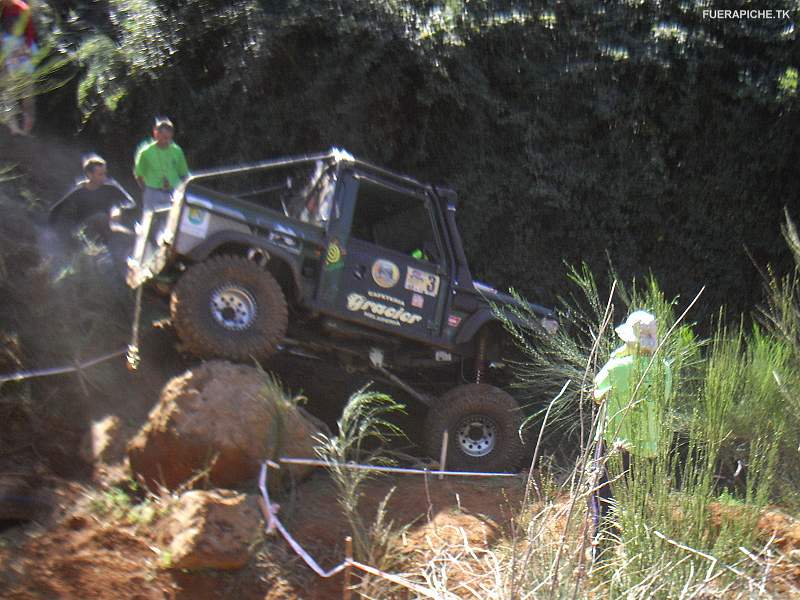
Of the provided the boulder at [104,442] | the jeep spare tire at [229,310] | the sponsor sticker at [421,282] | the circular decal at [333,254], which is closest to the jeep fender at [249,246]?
the jeep spare tire at [229,310]

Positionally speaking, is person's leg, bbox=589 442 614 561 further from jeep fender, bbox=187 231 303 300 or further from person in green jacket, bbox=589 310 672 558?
jeep fender, bbox=187 231 303 300

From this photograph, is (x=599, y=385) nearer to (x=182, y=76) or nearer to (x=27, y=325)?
(x=27, y=325)

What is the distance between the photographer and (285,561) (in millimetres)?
5297

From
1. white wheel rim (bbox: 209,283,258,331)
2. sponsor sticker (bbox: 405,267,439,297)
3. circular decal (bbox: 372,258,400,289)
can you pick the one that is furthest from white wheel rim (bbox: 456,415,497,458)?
white wheel rim (bbox: 209,283,258,331)

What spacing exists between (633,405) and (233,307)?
3.79 meters

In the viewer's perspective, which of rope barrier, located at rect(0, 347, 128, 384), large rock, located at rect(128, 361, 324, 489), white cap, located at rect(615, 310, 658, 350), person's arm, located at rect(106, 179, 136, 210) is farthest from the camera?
person's arm, located at rect(106, 179, 136, 210)

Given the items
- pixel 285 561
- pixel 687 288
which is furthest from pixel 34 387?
pixel 687 288

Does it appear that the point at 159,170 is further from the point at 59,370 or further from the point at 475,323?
the point at 475,323

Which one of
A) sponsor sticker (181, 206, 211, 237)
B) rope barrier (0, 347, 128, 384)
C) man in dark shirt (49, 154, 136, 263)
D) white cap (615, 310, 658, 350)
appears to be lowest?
rope barrier (0, 347, 128, 384)

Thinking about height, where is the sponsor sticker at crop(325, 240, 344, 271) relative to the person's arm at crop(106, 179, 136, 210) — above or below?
below

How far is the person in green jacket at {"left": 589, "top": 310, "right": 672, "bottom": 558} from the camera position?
12.4ft

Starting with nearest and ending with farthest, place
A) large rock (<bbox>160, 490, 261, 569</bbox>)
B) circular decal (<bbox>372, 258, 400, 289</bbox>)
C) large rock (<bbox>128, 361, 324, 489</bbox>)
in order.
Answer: large rock (<bbox>160, 490, 261, 569</bbox>)
large rock (<bbox>128, 361, 324, 489</bbox>)
circular decal (<bbox>372, 258, 400, 289</bbox>)

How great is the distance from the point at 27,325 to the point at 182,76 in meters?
4.46

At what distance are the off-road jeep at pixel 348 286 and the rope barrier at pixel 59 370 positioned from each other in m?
0.59
